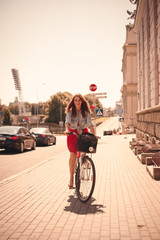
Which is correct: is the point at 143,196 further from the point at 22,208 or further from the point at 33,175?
the point at 33,175

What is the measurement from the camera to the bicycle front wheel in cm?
500

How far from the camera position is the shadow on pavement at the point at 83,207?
457cm

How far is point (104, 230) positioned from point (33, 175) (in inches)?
185

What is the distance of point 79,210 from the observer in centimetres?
465

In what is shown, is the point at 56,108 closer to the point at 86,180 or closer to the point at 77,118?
the point at 77,118

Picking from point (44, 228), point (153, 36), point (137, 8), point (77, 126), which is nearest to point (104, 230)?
point (44, 228)

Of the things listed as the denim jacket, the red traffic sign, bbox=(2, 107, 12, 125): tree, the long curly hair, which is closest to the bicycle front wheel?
the denim jacket

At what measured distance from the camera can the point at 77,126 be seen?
577 centimetres

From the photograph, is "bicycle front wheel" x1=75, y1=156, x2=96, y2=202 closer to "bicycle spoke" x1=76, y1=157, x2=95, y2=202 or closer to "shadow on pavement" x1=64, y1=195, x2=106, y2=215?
"bicycle spoke" x1=76, y1=157, x2=95, y2=202

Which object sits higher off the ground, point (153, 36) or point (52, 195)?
point (153, 36)

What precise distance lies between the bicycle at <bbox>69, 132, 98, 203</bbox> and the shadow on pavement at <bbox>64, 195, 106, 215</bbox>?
10 centimetres

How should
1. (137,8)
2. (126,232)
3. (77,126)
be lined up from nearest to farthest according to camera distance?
(126,232), (77,126), (137,8)

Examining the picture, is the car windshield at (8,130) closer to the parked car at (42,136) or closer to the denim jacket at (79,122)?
the parked car at (42,136)

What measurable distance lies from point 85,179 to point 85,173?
0.34 feet
